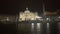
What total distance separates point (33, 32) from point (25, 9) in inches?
8.5

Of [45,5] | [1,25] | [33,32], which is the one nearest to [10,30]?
[1,25]

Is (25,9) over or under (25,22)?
over

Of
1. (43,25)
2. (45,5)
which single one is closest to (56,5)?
(45,5)

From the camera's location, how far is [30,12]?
1.53 m

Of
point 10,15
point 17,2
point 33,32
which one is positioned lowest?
point 33,32

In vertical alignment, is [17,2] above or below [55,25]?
above

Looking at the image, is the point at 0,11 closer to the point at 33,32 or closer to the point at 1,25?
the point at 1,25

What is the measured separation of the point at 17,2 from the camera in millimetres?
1539

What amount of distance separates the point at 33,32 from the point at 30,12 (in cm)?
18

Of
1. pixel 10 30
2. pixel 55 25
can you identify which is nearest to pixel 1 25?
pixel 10 30

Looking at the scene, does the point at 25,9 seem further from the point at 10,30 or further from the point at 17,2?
the point at 10,30

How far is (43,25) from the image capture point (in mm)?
1534

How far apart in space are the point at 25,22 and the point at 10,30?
5.9 inches

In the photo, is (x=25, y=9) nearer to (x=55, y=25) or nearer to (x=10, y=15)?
(x=10, y=15)
